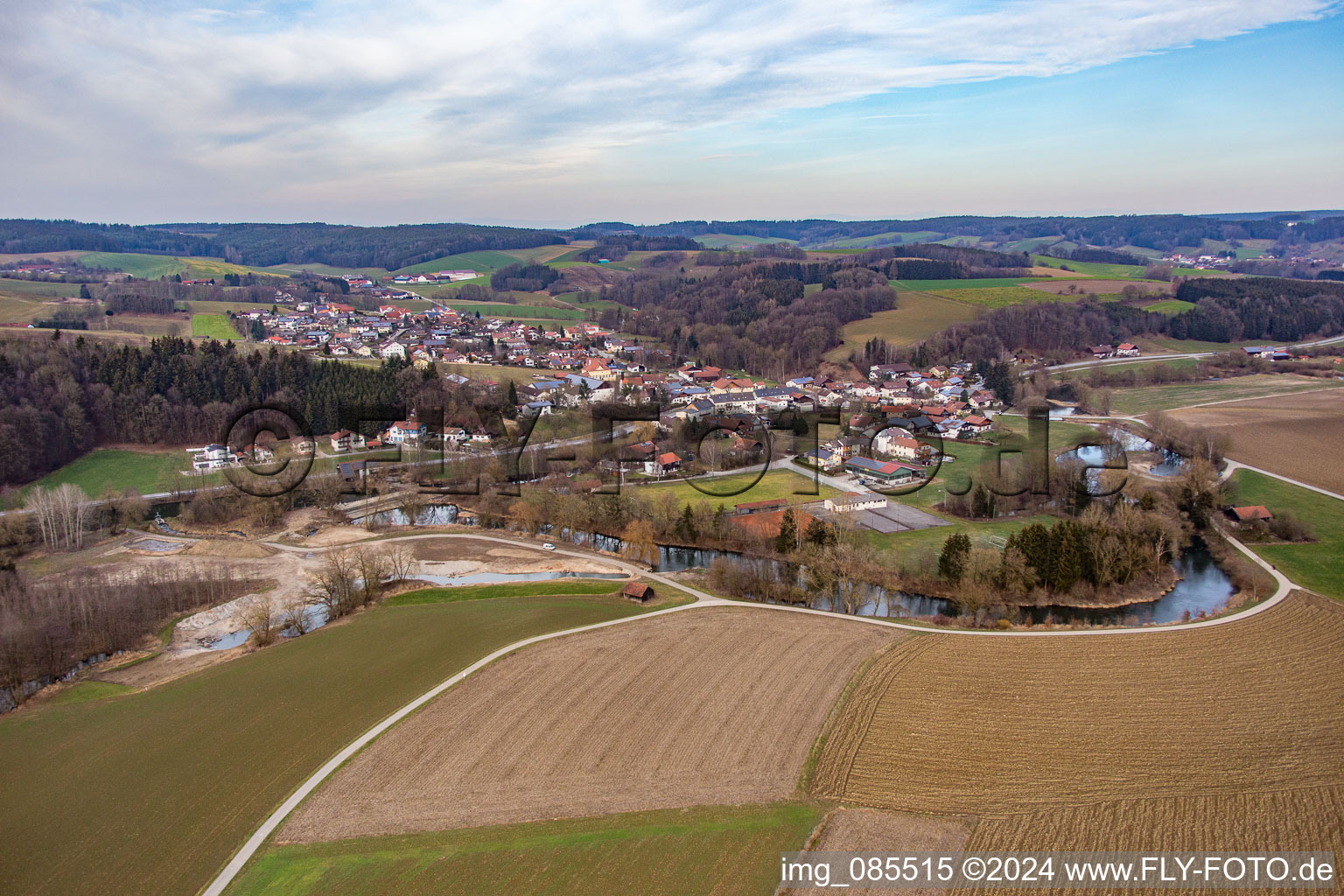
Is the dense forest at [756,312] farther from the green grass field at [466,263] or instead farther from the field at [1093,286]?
the green grass field at [466,263]

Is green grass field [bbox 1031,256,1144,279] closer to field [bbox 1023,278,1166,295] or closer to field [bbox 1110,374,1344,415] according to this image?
field [bbox 1023,278,1166,295]

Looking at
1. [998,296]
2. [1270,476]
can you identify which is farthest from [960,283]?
[1270,476]

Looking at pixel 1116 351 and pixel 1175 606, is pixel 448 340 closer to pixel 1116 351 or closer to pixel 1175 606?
pixel 1175 606

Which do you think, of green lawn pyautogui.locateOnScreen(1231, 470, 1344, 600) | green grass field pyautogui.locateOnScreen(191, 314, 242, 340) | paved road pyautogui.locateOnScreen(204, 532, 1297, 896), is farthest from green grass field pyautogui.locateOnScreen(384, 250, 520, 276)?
green lawn pyautogui.locateOnScreen(1231, 470, 1344, 600)

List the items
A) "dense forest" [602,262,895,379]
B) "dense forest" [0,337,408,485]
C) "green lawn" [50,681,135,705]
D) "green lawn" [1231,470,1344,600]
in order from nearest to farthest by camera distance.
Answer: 1. "green lawn" [50,681,135,705]
2. "green lawn" [1231,470,1344,600]
3. "dense forest" [0,337,408,485]
4. "dense forest" [602,262,895,379]

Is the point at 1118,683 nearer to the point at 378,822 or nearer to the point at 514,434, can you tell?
the point at 378,822
